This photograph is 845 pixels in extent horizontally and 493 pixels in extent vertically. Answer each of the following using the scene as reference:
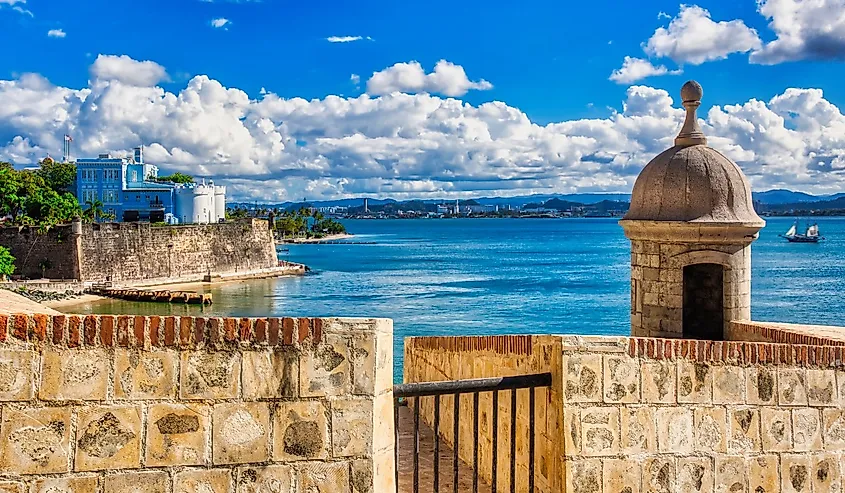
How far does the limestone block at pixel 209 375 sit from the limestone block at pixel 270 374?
6cm

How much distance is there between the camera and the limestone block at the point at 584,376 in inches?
209

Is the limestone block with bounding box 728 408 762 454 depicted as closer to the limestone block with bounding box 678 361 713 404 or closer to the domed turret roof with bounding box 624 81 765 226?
the limestone block with bounding box 678 361 713 404

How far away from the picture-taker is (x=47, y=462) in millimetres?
4094

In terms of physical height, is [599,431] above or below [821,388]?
below

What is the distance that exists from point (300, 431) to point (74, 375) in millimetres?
1226

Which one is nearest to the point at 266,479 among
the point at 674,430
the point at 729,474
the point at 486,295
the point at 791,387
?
the point at 674,430

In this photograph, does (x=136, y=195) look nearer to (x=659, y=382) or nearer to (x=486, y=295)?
(x=486, y=295)

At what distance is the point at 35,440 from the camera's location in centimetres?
407

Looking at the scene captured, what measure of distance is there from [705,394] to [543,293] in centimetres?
5446

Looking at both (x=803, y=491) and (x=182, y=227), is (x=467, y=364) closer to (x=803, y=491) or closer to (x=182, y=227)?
(x=803, y=491)

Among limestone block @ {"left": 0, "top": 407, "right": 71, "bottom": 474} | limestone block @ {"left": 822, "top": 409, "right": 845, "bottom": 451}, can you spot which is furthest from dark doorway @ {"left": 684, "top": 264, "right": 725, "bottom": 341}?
limestone block @ {"left": 0, "top": 407, "right": 71, "bottom": 474}

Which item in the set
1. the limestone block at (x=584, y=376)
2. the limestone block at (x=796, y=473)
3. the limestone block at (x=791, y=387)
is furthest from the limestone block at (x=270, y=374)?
the limestone block at (x=796, y=473)

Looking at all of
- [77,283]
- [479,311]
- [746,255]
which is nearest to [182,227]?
[77,283]

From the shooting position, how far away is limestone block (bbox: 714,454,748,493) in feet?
18.1
